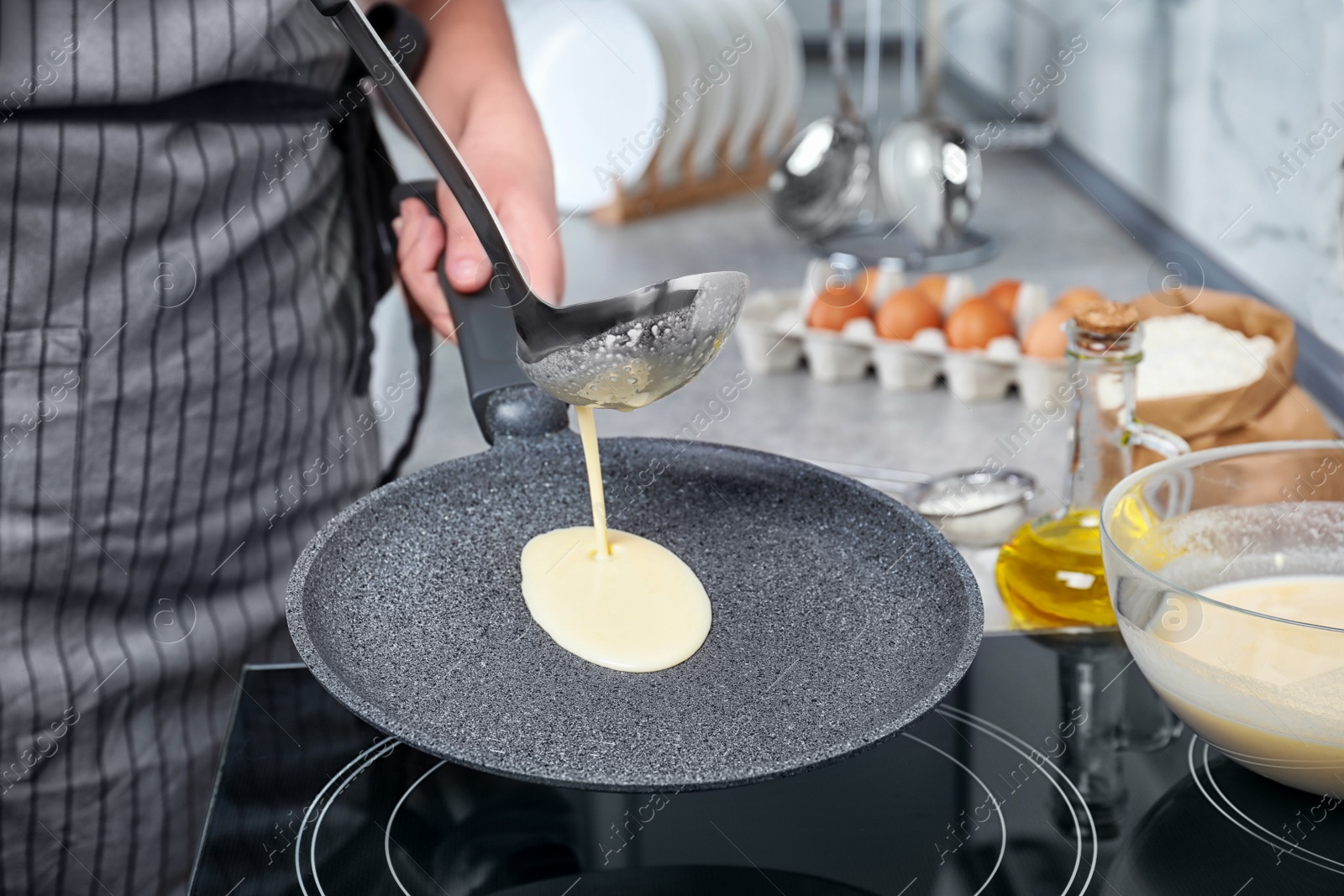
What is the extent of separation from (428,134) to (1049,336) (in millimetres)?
833

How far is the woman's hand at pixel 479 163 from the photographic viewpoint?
2.24 feet

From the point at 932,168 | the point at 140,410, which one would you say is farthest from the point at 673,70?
the point at 140,410

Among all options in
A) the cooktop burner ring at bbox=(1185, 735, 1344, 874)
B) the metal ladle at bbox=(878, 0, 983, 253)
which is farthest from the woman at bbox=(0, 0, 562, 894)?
the metal ladle at bbox=(878, 0, 983, 253)

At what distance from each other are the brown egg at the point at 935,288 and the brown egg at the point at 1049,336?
0.14 metres

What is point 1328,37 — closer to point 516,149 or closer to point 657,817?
point 516,149

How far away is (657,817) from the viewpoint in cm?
47

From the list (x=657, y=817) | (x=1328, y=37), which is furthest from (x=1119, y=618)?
(x=1328, y=37)

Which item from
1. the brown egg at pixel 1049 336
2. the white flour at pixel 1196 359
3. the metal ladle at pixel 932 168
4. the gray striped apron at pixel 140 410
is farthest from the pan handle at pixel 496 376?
the metal ladle at pixel 932 168

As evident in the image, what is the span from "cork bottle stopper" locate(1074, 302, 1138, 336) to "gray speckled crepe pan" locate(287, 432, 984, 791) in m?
0.12

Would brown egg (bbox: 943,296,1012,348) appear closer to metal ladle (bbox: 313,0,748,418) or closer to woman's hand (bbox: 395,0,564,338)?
woman's hand (bbox: 395,0,564,338)

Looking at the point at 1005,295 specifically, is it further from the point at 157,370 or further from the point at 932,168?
the point at 157,370

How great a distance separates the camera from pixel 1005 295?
1324 mm

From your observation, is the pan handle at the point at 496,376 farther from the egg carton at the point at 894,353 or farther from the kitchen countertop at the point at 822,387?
the egg carton at the point at 894,353

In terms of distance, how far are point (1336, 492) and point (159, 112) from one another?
1.99 feet
